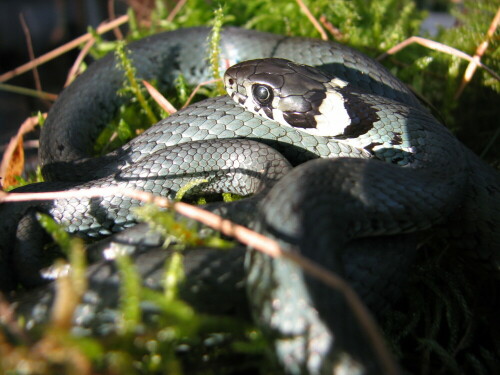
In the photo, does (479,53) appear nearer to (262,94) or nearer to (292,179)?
(262,94)

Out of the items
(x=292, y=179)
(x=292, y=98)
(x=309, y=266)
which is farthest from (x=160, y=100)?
(x=309, y=266)

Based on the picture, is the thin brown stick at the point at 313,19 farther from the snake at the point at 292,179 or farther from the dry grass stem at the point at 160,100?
the dry grass stem at the point at 160,100

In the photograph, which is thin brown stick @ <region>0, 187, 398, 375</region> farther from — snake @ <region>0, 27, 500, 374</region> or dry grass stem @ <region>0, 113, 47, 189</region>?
dry grass stem @ <region>0, 113, 47, 189</region>

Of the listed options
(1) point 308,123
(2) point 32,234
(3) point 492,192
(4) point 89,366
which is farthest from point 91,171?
(3) point 492,192

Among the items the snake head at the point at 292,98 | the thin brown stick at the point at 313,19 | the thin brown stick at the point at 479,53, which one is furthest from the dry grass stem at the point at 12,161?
the thin brown stick at the point at 479,53

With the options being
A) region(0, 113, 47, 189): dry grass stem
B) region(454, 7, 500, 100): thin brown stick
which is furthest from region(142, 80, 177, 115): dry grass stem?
region(454, 7, 500, 100): thin brown stick

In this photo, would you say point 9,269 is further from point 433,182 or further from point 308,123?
point 433,182

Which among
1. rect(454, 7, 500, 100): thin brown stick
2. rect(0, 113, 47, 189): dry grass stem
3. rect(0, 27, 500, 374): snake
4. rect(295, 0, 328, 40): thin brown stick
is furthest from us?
rect(295, 0, 328, 40): thin brown stick

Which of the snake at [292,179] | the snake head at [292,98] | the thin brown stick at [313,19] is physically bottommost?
the snake at [292,179]
